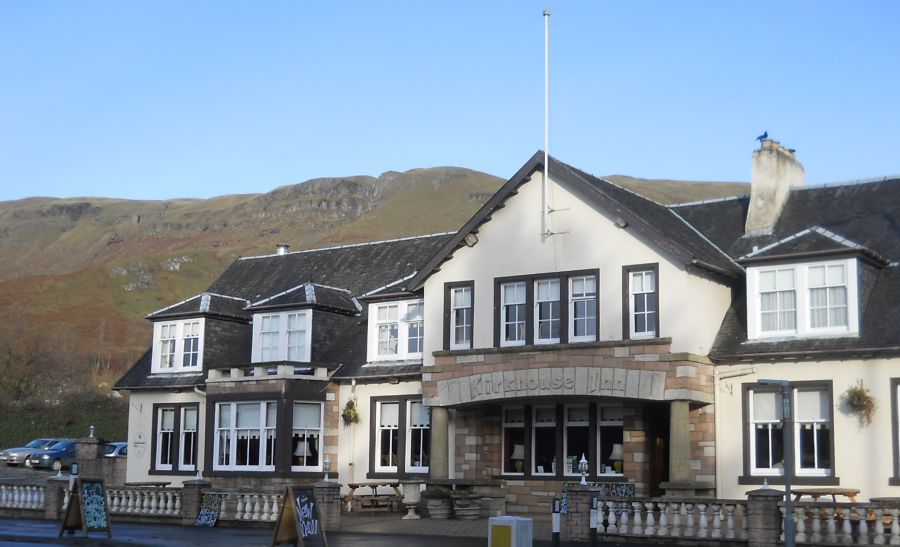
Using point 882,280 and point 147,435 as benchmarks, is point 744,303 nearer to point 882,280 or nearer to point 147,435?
point 882,280

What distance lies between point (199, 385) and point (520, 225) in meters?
11.8

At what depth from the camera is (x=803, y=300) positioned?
81.8ft

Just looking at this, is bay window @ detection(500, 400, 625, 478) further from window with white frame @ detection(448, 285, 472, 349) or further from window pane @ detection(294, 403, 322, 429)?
window pane @ detection(294, 403, 322, 429)

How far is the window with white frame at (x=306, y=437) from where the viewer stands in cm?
3203

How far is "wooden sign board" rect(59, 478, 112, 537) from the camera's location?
22.5m

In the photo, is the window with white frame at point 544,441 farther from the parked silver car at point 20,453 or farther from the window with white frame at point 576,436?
the parked silver car at point 20,453

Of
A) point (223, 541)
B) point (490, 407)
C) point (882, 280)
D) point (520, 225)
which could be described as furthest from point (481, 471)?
point (882, 280)

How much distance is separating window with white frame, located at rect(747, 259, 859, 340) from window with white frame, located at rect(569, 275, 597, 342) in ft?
11.8

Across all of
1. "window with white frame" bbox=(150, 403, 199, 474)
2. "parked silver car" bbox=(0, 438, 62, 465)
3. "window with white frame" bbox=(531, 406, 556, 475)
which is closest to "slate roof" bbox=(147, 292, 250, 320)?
"window with white frame" bbox=(150, 403, 199, 474)

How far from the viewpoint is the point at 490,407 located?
29406 mm

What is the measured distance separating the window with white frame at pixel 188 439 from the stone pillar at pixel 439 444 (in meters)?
9.55

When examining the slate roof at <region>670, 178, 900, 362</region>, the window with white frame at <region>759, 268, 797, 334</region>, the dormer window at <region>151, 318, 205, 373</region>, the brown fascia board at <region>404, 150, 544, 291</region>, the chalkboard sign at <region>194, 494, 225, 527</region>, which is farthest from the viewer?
the dormer window at <region>151, 318, 205, 373</region>

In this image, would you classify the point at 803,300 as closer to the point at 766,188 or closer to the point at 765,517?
the point at 766,188

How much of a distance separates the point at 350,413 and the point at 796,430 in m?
12.4
